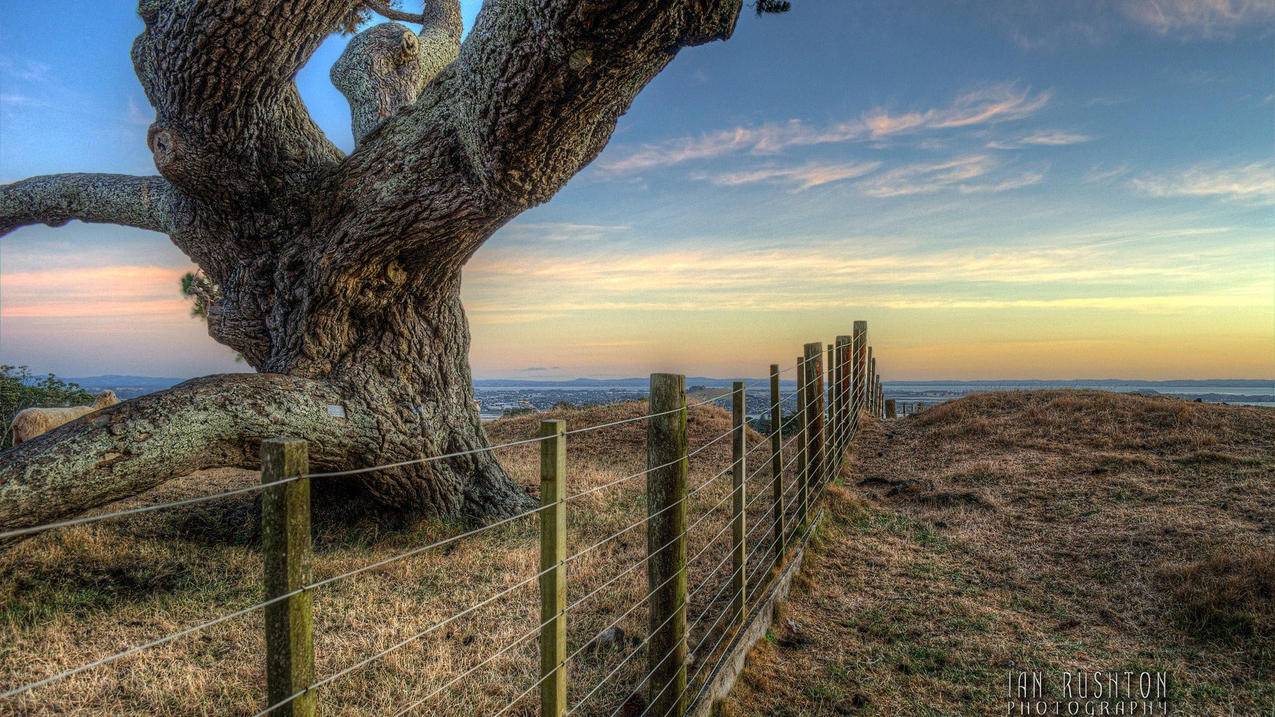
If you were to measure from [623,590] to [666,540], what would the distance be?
1744 millimetres

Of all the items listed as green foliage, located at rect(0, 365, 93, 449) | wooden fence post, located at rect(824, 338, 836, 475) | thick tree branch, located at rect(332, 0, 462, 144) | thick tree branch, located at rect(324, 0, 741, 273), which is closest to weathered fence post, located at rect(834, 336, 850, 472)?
wooden fence post, located at rect(824, 338, 836, 475)

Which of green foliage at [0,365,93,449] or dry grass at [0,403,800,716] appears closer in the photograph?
dry grass at [0,403,800,716]

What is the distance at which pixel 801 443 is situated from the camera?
5.42 metres

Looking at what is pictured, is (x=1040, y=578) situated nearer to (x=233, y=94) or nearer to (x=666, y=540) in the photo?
(x=666, y=540)

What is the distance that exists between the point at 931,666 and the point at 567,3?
400 centimetres

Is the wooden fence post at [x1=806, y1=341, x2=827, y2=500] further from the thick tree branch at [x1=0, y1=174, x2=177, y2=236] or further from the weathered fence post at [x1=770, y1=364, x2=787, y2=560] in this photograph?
the thick tree branch at [x1=0, y1=174, x2=177, y2=236]

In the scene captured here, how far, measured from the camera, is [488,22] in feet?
13.5

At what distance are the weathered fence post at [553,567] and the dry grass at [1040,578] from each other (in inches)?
54.3

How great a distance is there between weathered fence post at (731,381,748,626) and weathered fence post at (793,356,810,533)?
132cm

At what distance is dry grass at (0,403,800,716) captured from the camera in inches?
130

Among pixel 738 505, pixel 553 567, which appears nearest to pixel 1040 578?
pixel 738 505

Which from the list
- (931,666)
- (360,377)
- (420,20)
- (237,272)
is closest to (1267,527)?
(931,666)

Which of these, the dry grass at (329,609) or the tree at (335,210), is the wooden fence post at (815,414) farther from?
the tree at (335,210)

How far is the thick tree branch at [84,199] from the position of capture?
253 inches
